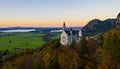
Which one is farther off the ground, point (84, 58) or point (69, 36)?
point (69, 36)

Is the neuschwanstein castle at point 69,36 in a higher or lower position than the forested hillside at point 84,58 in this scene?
higher

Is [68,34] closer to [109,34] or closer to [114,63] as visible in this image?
[109,34]

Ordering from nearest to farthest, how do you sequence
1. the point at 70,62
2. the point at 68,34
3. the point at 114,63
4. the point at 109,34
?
the point at 114,63 < the point at 70,62 < the point at 109,34 < the point at 68,34

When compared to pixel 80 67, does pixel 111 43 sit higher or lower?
higher

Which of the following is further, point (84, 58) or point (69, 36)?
point (69, 36)

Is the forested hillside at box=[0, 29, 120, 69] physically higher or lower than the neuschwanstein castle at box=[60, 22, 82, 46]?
lower

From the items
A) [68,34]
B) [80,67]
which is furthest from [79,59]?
[68,34]

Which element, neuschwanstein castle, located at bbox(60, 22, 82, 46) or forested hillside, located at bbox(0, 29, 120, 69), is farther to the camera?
neuschwanstein castle, located at bbox(60, 22, 82, 46)

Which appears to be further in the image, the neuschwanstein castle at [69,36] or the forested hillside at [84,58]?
the neuschwanstein castle at [69,36]

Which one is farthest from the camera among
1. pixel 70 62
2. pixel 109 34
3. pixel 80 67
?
pixel 109 34

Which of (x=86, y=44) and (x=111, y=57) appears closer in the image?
(x=111, y=57)
